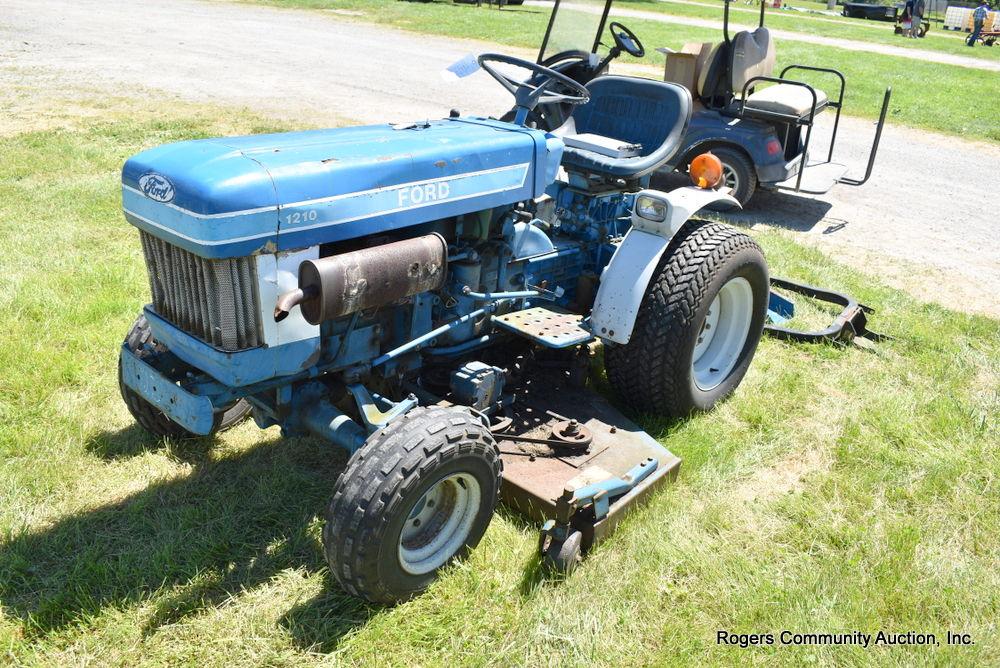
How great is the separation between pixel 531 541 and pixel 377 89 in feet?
34.5

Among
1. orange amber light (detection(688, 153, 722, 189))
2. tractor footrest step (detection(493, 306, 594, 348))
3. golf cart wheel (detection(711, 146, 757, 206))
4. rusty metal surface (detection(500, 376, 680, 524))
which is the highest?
orange amber light (detection(688, 153, 722, 189))

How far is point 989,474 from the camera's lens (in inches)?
143

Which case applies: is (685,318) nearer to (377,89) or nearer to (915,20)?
(377,89)

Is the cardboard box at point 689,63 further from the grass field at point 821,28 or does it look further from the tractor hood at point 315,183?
the grass field at point 821,28

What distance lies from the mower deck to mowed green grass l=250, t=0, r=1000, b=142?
392 inches

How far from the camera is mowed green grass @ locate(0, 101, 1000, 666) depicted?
2.67 m

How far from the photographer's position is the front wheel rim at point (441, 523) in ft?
9.36

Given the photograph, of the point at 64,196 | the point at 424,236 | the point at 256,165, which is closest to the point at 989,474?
the point at 424,236

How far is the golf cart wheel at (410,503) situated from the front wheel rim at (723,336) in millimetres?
1690

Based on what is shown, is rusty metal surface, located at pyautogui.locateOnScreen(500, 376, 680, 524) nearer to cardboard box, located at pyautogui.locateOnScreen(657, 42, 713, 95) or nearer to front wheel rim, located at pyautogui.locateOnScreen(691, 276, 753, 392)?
front wheel rim, located at pyautogui.locateOnScreen(691, 276, 753, 392)

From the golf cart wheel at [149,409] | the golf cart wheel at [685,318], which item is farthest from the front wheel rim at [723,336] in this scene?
the golf cart wheel at [149,409]

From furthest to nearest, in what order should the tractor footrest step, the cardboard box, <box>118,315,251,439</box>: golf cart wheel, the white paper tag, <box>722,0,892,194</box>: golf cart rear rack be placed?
the cardboard box, <box>722,0,892,194</box>: golf cart rear rack, the white paper tag, the tractor footrest step, <box>118,315,251,439</box>: golf cart wheel

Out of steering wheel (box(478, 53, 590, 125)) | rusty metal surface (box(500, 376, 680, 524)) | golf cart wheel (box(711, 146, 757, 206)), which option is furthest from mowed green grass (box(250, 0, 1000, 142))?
rusty metal surface (box(500, 376, 680, 524))

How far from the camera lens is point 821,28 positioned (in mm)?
26734
